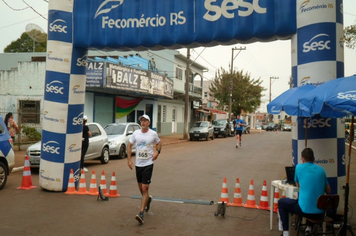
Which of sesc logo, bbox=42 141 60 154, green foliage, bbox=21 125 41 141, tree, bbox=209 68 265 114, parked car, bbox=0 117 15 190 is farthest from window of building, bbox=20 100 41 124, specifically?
tree, bbox=209 68 265 114

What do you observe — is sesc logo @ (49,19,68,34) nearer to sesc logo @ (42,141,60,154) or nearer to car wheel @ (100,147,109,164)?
sesc logo @ (42,141,60,154)

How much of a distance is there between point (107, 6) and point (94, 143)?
21.0ft

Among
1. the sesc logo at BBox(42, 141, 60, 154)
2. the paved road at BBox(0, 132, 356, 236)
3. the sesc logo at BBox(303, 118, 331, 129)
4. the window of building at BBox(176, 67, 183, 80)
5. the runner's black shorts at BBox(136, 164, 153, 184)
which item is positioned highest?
the window of building at BBox(176, 67, 183, 80)

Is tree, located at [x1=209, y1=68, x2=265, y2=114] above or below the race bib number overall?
above

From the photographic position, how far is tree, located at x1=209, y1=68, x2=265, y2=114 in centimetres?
5534

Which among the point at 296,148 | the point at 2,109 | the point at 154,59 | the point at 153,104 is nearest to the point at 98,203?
the point at 296,148

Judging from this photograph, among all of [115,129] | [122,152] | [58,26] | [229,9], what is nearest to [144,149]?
[229,9]

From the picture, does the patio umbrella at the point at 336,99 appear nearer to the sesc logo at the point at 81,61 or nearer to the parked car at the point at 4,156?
the sesc logo at the point at 81,61

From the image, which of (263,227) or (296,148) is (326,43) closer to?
(296,148)

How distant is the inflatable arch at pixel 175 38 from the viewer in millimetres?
6699

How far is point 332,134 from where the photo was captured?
6.58m

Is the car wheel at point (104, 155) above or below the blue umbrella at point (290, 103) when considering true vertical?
below

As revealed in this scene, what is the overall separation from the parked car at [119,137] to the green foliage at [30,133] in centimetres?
543

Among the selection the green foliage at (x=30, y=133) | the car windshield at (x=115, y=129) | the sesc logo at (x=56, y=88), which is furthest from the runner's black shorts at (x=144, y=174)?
the green foliage at (x=30, y=133)
